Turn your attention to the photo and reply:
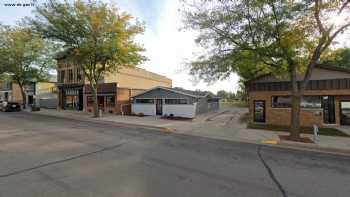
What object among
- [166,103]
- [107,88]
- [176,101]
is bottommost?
[166,103]

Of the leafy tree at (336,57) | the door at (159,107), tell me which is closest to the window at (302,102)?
the leafy tree at (336,57)

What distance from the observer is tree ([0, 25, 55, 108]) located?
83.7 ft

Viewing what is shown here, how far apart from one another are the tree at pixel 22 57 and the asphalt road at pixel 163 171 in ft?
82.7

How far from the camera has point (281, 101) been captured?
15180mm

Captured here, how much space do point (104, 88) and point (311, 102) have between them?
2250 centimetres

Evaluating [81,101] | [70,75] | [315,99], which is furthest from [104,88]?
[315,99]

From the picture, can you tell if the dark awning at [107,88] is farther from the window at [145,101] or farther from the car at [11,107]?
the car at [11,107]

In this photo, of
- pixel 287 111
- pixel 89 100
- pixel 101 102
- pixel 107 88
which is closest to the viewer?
pixel 287 111

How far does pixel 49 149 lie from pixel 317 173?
922 cm

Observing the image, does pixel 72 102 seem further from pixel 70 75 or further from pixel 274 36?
pixel 274 36

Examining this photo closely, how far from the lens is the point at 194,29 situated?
11.5 meters

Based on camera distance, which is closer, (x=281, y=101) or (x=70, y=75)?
(x=281, y=101)

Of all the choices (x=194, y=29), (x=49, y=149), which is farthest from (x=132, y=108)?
(x=49, y=149)

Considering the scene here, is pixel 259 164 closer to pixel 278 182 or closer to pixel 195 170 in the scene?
pixel 278 182
